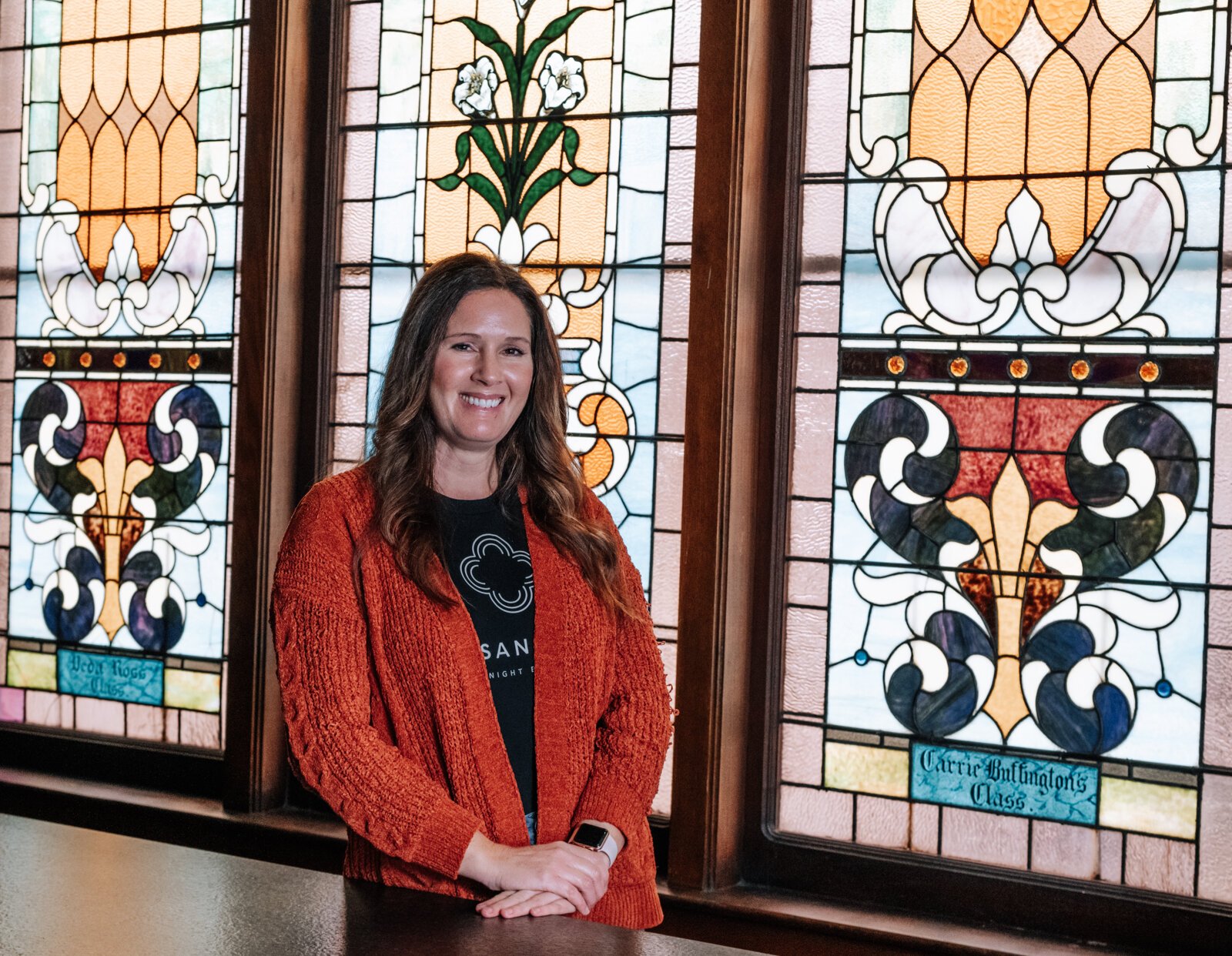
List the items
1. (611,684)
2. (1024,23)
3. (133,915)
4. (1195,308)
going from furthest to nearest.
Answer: (1024,23), (1195,308), (611,684), (133,915)

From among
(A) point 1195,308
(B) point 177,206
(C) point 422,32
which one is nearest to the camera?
(A) point 1195,308

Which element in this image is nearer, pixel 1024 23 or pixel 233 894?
pixel 233 894

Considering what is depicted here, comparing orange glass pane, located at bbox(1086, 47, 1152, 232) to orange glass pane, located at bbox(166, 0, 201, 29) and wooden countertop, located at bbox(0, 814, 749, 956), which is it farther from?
orange glass pane, located at bbox(166, 0, 201, 29)

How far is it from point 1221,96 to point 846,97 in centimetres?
69

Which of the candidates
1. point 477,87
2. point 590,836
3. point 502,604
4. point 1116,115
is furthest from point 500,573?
point 477,87

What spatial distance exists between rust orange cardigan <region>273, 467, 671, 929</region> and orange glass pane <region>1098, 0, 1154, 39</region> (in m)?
1.58

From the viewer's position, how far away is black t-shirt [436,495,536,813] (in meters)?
1.65

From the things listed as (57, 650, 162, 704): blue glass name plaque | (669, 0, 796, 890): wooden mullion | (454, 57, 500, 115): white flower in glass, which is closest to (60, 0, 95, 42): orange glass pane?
(454, 57, 500, 115): white flower in glass

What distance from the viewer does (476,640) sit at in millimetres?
1626

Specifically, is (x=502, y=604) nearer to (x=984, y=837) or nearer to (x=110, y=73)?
(x=984, y=837)

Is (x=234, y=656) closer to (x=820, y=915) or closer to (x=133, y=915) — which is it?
(x=820, y=915)

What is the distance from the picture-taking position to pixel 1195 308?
2441 millimetres

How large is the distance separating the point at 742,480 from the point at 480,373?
1102mm

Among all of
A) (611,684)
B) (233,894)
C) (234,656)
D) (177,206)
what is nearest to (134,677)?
(234,656)
